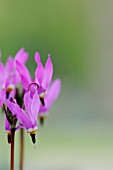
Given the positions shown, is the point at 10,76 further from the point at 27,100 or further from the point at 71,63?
the point at 71,63

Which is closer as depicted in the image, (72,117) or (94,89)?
(72,117)

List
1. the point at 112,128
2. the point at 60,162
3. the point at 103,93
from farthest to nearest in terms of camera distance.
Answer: the point at 103,93 < the point at 112,128 < the point at 60,162

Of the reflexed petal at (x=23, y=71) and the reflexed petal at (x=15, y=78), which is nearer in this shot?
the reflexed petal at (x=23, y=71)

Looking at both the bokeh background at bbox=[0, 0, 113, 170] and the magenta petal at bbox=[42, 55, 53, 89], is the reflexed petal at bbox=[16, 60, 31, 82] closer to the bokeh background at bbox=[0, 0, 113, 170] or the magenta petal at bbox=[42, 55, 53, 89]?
the magenta petal at bbox=[42, 55, 53, 89]

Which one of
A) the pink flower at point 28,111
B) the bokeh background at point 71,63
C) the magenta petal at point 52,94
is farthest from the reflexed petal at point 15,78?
the bokeh background at point 71,63

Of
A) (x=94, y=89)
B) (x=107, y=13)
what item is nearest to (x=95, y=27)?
(x=107, y=13)

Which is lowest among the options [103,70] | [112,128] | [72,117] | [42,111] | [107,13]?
[42,111]

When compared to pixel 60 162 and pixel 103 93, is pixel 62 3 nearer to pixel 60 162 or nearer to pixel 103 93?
pixel 103 93

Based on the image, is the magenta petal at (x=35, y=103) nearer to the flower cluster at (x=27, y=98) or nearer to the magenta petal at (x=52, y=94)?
the flower cluster at (x=27, y=98)

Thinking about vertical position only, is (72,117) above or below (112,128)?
above
